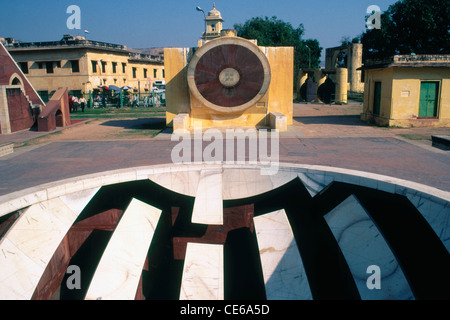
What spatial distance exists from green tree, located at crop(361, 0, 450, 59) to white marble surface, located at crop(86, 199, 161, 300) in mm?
31463

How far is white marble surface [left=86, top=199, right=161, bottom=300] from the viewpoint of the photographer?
9.81 metres

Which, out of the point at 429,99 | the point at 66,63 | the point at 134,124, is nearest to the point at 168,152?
the point at 134,124

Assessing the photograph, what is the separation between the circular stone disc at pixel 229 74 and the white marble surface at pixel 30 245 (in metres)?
8.81

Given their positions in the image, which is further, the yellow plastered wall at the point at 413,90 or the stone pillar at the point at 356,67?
the stone pillar at the point at 356,67

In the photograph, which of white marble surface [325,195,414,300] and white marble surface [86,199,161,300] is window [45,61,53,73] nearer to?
white marble surface [86,199,161,300]

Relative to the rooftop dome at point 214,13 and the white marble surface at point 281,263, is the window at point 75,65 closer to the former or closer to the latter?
the rooftop dome at point 214,13

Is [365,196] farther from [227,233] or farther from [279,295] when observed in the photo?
[227,233]

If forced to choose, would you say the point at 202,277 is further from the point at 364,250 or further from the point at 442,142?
the point at 442,142

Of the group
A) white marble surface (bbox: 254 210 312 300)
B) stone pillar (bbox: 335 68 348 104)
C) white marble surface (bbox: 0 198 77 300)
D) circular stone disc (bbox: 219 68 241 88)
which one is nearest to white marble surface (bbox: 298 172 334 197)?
white marble surface (bbox: 254 210 312 300)

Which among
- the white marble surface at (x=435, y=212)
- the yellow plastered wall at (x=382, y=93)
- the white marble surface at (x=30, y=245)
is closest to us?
the white marble surface at (x=435, y=212)

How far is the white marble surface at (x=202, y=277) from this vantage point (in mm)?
10266

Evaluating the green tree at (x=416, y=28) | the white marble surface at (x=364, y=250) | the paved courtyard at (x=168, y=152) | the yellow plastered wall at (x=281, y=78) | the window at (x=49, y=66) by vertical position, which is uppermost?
the green tree at (x=416, y=28)

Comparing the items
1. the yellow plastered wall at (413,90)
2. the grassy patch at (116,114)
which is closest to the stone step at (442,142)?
the yellow plastered wall at (413,90)
